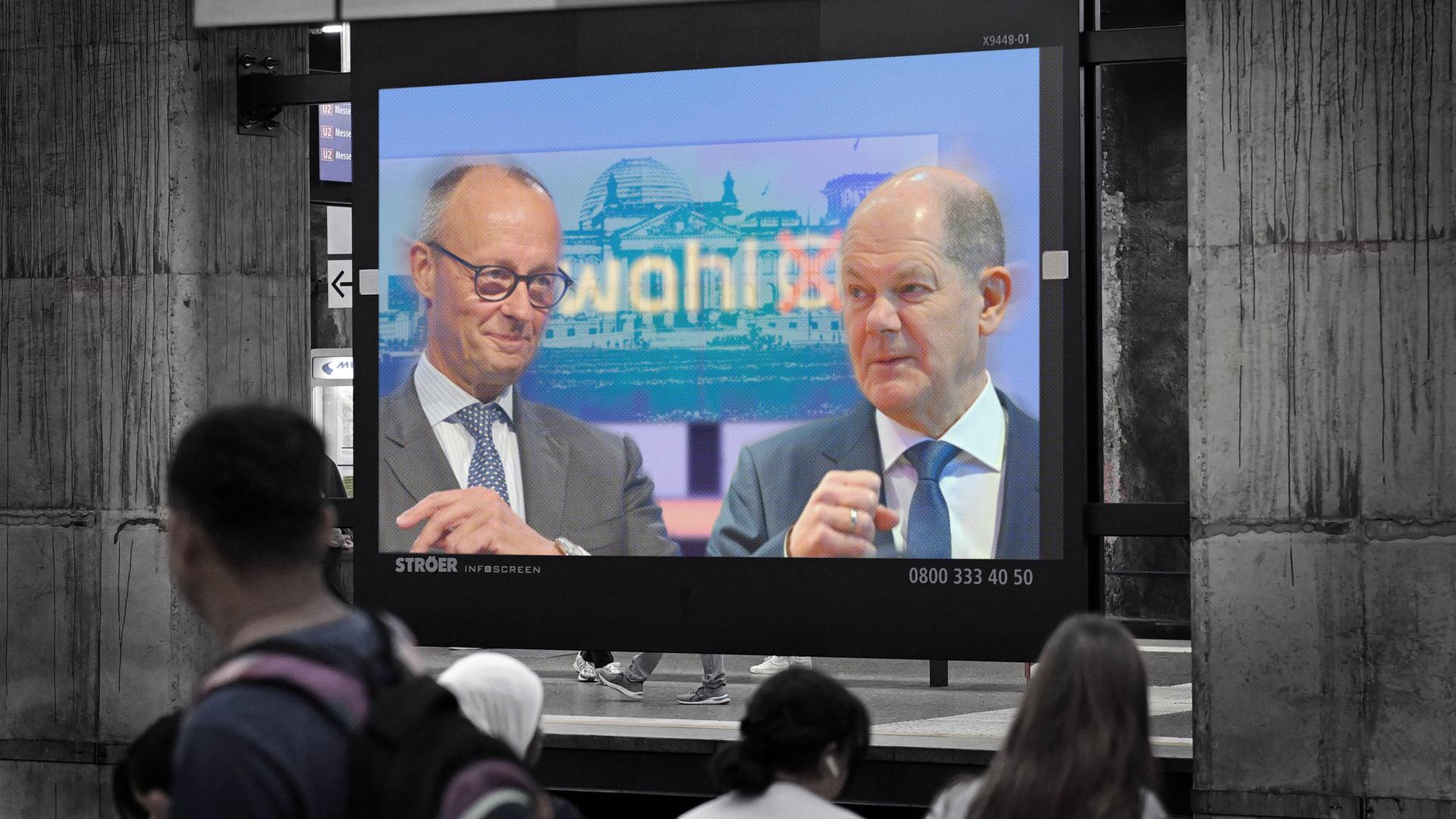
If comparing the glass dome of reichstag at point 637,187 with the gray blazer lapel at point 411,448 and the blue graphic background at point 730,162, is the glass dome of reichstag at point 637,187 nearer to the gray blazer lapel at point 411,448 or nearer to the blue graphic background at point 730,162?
the blue graphic background at point 730,162

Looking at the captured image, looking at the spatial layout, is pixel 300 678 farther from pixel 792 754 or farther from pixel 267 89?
pixel 267 89

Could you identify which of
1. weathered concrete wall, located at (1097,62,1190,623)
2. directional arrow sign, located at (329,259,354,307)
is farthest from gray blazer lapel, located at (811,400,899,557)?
directional arrow sign, located at (329,259,354,307)

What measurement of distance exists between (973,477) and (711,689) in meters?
3.39

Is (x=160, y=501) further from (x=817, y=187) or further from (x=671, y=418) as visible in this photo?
(x=817, y=187)

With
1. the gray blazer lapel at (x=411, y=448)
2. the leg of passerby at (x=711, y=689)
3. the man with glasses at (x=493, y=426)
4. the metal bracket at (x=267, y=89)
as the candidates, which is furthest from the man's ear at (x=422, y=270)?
the leg of passerby at (x=711, y=689)

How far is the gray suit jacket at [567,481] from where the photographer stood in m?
6.70

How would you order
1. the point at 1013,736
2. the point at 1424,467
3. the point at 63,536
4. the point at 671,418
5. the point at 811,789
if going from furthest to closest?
the point at 63,536 < the point at 671,418 < the point at 1424,467 < the point at 811,789 < the point at 1013,736

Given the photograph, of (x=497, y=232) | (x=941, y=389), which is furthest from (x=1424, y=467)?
(x=497, y=232)

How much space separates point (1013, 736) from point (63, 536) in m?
5.44

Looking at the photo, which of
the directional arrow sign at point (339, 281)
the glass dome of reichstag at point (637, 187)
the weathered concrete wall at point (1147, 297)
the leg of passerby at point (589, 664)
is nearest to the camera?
the glass dome of reichstag at point (637, 187)

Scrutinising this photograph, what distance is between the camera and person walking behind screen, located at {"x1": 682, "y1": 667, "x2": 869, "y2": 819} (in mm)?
3203

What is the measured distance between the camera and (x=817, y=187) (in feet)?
21.1

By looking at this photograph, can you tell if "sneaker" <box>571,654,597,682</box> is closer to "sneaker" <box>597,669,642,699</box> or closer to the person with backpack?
"sneaker" <box>597,669,642,699</box>

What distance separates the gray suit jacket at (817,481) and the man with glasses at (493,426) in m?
0.33
